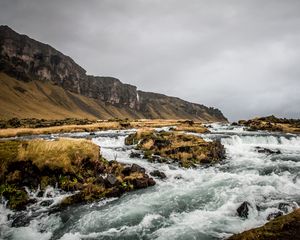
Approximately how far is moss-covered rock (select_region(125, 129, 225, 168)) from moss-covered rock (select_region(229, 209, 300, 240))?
1799 centimetres

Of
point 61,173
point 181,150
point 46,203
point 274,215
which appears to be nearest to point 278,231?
point 274,215

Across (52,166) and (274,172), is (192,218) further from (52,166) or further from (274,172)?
(274,172)

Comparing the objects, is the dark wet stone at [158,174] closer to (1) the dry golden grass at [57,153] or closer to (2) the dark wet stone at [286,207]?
(1) the dry golden grass at [57,153]

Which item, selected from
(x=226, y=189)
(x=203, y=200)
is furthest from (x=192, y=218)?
(x=226, y=189)

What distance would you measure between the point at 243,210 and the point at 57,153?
13076 mm

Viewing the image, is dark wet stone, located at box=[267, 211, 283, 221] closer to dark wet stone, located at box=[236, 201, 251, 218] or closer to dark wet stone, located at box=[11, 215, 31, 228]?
dark wet stone, located at box=[236, 201, 251, 218]

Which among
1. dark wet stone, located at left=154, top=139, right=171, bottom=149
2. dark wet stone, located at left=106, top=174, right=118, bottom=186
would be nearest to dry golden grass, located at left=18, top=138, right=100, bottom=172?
dark wet stone, located at left=106, top=174, right=118, bottom=186

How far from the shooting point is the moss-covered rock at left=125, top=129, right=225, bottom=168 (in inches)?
1166

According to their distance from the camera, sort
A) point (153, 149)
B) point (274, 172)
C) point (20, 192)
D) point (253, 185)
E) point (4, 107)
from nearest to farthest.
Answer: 1. point (20, 192)
2. point (253, 185)
3. point (274, 172)
4. point (153, 149)
5. point (4, 107)

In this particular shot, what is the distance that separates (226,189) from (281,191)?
3.69 metres

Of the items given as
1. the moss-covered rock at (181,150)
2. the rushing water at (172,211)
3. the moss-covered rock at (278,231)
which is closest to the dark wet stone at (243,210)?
the rushing water at (172,211)

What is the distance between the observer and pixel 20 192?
17.2 metres

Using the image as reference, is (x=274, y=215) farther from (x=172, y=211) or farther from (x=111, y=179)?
(x=111, y=179)

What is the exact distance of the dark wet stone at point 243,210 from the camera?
15.2 metres
